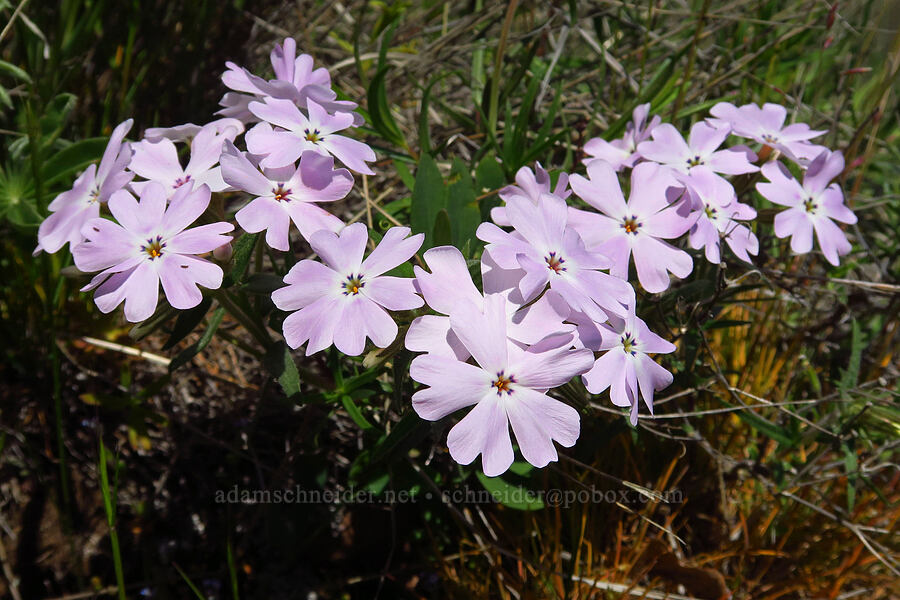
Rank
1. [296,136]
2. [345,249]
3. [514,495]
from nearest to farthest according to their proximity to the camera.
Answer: [345,249], [296,136], [514,495]

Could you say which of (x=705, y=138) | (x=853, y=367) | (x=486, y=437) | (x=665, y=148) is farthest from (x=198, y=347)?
(x=853, y=367)

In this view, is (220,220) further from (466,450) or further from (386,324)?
(466,450)

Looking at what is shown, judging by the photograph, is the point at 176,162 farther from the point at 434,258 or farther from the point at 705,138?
the point at 705,138

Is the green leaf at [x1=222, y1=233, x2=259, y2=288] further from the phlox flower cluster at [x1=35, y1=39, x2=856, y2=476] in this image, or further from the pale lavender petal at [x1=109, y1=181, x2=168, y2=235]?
the pale lavender petal at [x1=109, y1=181, x2=168, y2=235]

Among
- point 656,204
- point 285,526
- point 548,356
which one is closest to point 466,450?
point 548,356

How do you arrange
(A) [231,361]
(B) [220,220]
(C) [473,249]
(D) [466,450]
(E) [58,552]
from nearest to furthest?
(D) [466,450] → (B) [220,220] → (C) [473,249] → (E) [58,552] → (A) [231,361]

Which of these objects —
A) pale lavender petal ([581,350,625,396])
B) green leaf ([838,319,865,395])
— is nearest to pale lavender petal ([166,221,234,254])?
pale lavender petal ([581,350,625,396])
